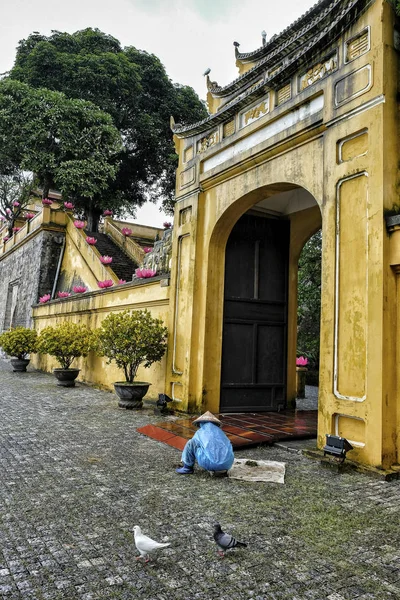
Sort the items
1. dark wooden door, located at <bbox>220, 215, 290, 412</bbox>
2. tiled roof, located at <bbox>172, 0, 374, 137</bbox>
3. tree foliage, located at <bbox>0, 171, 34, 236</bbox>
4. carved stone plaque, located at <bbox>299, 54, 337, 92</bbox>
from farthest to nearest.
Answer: tree foliage, located at <bbox>0, 171, 34, 236</bbox> < dark wooden door, located at <bbox>220, 215, 290, 412</bbox> < carved stone plaque, located at <bbox>299, 54, 337, 92</bbox> < tiled roof, located at <bbox>172, 0, 374, 137</bbox>

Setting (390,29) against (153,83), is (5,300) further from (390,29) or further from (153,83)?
(390,29)

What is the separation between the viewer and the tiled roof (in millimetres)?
4785

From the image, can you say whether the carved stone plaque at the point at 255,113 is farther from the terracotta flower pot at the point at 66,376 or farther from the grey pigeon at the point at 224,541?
the terracotta flower pot at the point at 66,376

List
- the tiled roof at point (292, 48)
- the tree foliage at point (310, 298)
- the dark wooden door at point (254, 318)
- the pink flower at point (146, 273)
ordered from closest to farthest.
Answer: the tiled roof at point (292, 48), the dark wooden door at point (254, 318), the pink flower at point (146, 273), the tree foliage at point (310, 298)

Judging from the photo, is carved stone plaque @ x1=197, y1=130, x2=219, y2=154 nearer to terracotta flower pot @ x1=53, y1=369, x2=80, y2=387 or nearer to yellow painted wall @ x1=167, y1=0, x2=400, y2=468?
yellow painted wall @ x1=167, y1=0, x2=400, y2=468

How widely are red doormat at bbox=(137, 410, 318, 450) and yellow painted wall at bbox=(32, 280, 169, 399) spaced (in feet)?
6.36

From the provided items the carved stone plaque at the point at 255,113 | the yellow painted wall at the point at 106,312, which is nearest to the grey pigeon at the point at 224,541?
the carved stone plaque at the point at 255,113

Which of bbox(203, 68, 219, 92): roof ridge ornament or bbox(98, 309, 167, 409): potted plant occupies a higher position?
bbox(203, 68, 219, 92): roof ridge ornament

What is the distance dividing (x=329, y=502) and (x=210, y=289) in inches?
160

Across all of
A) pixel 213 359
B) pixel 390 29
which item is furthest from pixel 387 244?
pixel 213 359

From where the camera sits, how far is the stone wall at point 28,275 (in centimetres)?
1781

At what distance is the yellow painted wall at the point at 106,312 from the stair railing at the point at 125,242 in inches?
153

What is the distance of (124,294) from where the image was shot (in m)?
9.55

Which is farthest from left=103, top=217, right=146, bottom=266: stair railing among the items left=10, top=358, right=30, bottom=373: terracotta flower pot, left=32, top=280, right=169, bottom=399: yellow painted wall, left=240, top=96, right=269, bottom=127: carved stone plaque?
left=240, top=96, right=269, bottom=127: carved stone plaque
